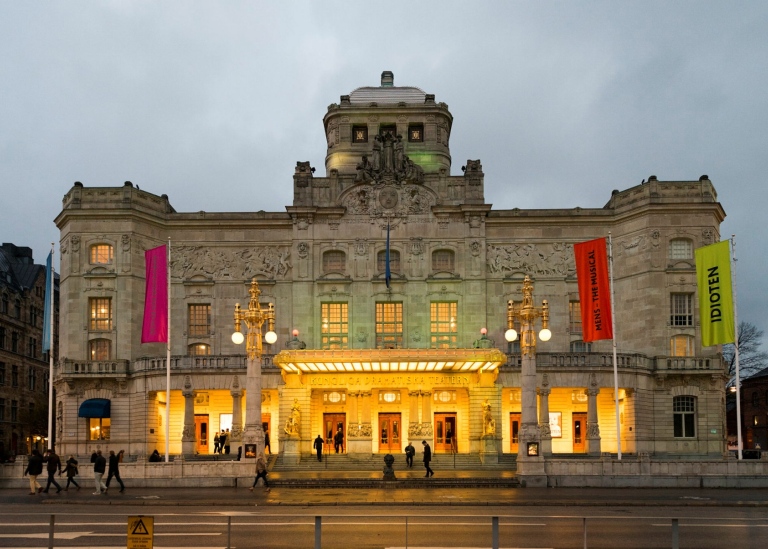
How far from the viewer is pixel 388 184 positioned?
212ft

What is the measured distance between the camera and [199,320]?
64688 millimetres

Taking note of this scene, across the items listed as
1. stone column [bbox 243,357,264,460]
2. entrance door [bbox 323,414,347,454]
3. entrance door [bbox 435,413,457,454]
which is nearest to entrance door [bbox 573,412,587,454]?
entrance door [bbox 435,413,457,454]

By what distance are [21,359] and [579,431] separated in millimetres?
54959

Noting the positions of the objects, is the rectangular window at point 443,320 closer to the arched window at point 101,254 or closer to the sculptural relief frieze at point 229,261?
the sculptural relief frieze at point 229,261

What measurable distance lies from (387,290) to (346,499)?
3274cm

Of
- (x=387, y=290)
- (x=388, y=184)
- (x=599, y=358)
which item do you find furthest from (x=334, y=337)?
(x=599, y=358)

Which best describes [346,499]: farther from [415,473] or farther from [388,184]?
[388,184]

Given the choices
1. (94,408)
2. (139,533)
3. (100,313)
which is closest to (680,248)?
(100,313)

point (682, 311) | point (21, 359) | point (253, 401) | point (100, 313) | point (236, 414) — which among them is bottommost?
point (236, 414)

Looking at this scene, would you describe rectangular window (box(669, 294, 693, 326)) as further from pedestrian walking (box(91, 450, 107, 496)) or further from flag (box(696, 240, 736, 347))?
pedestrian walking (box(91, 450, 107, 496))

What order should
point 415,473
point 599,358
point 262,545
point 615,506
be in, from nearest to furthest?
1. point 262,545
2. point 615,506
3. point 415,473
4. point 599,358

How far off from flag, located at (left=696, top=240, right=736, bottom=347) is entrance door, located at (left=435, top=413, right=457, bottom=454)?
66.3 ft

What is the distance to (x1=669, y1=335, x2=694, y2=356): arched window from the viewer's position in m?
61.2

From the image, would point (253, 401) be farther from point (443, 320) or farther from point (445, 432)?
point (443, 320)
